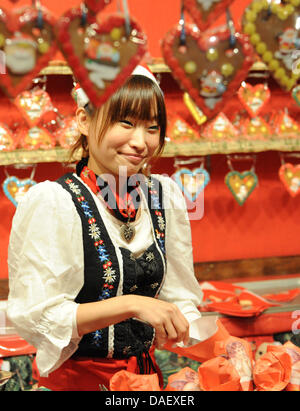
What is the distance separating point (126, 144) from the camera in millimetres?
946

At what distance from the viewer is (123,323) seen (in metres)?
1.02

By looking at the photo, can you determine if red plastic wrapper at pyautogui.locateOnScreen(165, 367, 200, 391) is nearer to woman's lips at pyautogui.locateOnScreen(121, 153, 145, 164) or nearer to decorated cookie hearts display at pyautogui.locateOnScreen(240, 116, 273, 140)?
woman's lips at pyautogui.locateOnScreen(121, 153, 145, 164)

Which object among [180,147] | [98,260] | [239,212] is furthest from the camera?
[239,212]

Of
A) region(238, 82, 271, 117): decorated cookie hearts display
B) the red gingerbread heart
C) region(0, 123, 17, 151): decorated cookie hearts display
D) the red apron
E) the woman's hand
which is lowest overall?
the red apron

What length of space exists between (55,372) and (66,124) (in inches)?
54.8

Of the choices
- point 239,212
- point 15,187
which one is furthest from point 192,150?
point 15,187

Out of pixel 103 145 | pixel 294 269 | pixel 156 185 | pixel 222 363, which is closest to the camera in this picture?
pixel 222 363

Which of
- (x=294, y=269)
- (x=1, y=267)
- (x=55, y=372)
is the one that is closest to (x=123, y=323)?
(x=55, y=372)

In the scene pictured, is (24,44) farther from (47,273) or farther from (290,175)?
(290,175)

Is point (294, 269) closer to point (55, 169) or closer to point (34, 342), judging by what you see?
point (55, 169)

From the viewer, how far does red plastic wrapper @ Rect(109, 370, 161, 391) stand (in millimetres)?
767

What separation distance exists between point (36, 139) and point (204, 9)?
1.59 meters

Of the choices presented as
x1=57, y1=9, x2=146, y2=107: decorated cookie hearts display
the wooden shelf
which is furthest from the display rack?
x1=57, y1=9, x2=146, y2=107: decorated cookie hearts display

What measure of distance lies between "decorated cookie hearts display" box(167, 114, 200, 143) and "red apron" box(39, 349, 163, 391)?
1.50 metres
